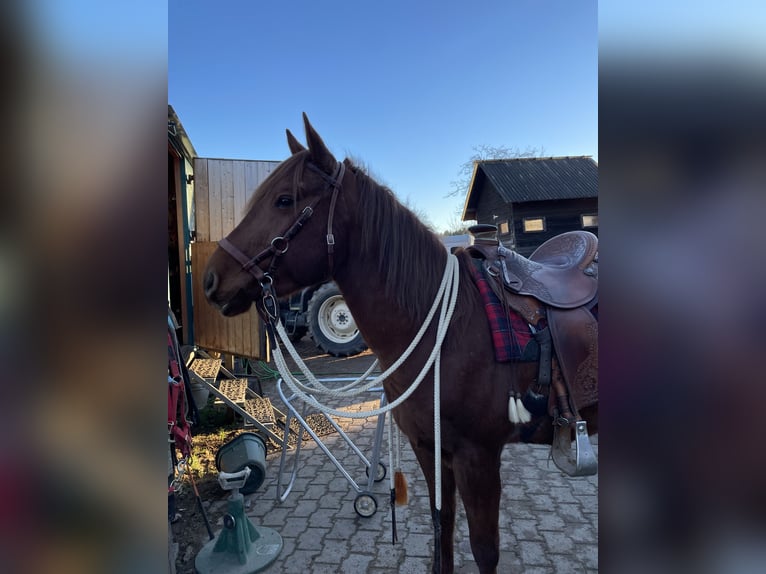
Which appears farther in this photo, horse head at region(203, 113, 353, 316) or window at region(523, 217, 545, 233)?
window at region(523, 217, 545, 233)

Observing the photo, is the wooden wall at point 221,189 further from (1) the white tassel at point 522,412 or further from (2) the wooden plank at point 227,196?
(1) the white tassel at point 522,412

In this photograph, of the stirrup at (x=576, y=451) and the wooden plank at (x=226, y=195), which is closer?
the stirrup at (x=576, y=451)

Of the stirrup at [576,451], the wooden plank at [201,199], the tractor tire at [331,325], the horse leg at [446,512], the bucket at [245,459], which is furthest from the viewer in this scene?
the tractor tire at [331,325]

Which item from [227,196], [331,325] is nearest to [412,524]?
[227,196]

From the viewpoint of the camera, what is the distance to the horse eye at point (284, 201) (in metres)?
1.68

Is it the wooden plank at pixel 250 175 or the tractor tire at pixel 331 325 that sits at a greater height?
the wooden plank at pixel 250 175

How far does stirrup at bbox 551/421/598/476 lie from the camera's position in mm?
1705

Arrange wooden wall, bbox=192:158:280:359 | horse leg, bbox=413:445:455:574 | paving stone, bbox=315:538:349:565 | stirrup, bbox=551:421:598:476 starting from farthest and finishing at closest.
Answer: wooden wall, bbox=192:158:280:359
paving stone, bbox=315:538:349:565
horse leg, bbox=413:445:455:574
stirrup, bbox=551:421:598:476

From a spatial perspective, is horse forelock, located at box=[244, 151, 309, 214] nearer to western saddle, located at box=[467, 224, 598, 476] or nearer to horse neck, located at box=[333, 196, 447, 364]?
horse neck, located at box=[333, 196, 447, 364]

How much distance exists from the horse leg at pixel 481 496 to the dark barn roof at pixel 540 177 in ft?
44.4

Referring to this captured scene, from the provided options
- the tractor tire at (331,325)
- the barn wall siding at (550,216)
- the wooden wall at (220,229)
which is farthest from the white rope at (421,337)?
the barn wall siding at (550,216)

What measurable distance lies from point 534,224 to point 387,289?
14.1 meters

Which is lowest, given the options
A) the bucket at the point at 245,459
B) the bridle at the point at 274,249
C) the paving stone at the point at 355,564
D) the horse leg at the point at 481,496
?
the paving stone at the point at 355,564

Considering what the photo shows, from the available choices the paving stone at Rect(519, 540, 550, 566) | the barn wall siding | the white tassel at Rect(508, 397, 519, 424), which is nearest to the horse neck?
the white tassel at Rect(508, 397, 519, 424)
